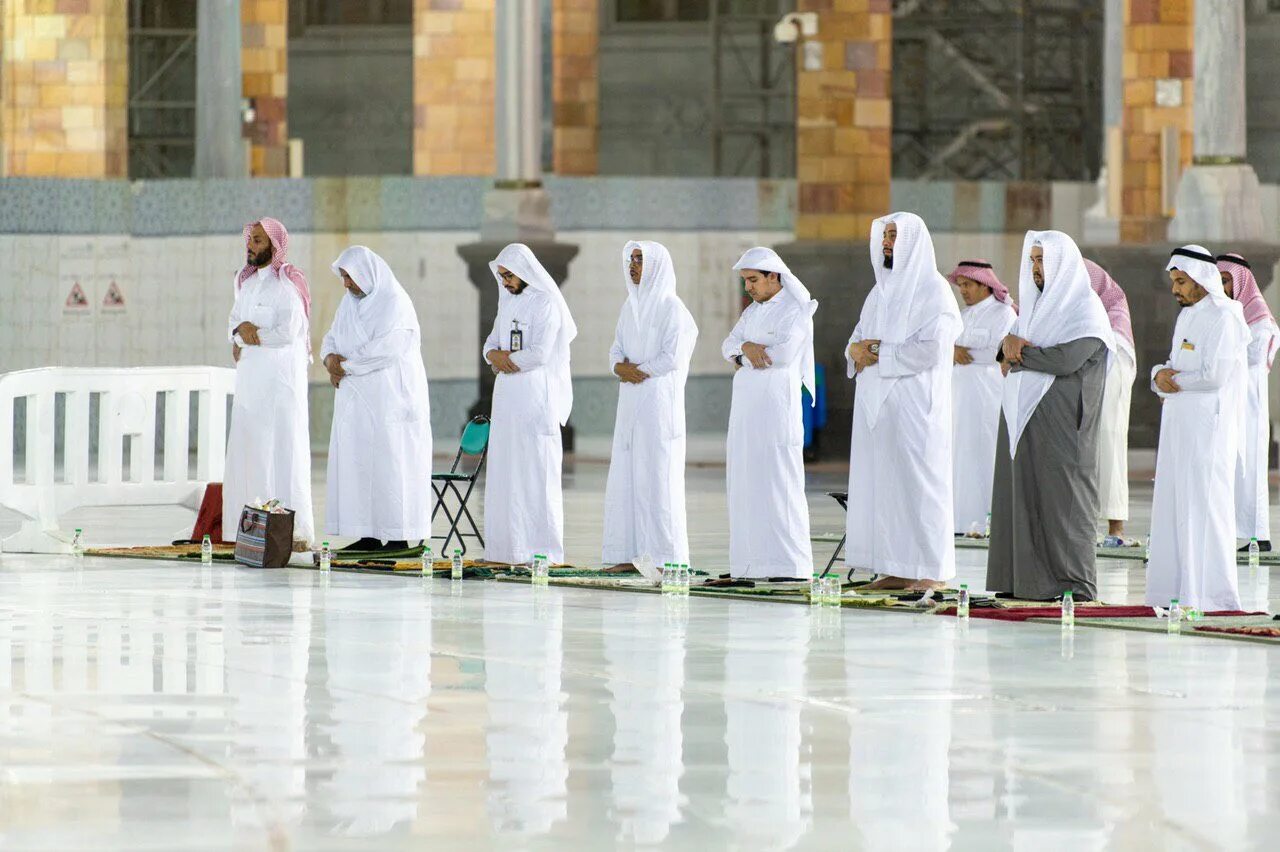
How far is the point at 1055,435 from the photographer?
31.4 feet

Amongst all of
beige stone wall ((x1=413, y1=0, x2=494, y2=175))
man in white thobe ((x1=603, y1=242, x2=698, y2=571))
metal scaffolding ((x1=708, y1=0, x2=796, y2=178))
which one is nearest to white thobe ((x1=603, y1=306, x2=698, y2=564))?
man in white thobe ((x1=603, y1=242, x2=698, y2=571))

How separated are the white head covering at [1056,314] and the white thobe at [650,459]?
169cm

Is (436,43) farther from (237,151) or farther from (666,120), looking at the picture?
(666,120)

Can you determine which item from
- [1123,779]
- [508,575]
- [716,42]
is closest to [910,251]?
[508,575]

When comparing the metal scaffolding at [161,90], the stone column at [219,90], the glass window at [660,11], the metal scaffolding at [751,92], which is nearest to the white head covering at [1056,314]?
the stone column at [219,90]

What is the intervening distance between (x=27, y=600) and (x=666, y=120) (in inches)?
733

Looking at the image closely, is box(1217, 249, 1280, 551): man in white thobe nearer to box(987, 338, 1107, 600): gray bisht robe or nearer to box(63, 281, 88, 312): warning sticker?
box(987, 338, 1107, 600): gray bisht robe

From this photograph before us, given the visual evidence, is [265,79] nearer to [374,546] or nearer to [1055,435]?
[374,546]

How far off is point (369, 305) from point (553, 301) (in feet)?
3.67

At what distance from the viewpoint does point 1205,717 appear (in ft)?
22.1

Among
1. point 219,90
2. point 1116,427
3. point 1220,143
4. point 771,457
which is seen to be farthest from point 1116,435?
point 219,90

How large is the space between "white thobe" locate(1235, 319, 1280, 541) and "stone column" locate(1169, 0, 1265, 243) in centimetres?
616

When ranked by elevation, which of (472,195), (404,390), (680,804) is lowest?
(680,804)

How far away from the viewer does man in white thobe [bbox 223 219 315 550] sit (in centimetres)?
1179
